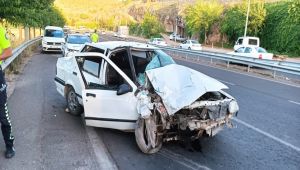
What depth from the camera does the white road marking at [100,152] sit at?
204 inches

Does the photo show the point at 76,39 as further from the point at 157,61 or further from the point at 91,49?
the point at 157,61

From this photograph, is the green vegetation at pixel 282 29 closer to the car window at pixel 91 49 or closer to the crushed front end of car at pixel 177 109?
the car window at pixel 91 49

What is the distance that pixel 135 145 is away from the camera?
20.1 ft

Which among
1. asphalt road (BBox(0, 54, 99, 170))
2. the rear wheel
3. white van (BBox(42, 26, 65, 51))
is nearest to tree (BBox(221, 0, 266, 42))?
white van (BBox(42, 26, 65, 51))

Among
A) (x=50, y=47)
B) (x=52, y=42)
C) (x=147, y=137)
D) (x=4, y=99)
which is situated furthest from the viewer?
(x=50, y=47)

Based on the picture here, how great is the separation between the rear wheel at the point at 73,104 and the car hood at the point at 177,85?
7.38ft

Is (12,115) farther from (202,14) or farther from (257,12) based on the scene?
(202,14)

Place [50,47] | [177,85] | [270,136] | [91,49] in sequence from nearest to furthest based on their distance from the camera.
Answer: [177,85]
[270,136]
[91,49]
[50,47]

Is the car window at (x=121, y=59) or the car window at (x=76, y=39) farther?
the car window at (x=76, y=39)

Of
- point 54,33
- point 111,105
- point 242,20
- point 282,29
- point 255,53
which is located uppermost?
point 242,20

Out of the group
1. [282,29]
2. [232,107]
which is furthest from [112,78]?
[282,29]

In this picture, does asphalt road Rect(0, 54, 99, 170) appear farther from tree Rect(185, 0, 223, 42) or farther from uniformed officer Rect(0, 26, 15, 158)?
tree Rect(185, 0, 223, 42)

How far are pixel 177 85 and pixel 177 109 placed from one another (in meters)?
0.58

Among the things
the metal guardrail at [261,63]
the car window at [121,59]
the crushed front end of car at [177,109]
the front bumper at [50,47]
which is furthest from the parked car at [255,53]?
the crushed front end of car at [177,109]
